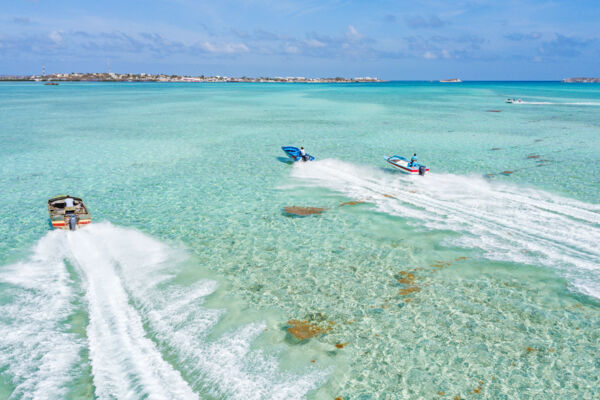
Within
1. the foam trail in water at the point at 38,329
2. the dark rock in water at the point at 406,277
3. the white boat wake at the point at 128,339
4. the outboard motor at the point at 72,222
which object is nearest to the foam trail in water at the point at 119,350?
the white boat wake at the point at 128,339

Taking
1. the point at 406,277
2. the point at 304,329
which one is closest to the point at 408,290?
the point at 406,277

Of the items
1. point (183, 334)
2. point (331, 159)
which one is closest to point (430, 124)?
point (331, 159)

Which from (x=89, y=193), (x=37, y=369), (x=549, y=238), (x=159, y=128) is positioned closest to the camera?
(x=37, y=369)

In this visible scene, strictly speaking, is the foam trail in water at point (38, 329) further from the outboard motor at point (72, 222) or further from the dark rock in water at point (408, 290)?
the dark rock in water at point (408, 290)

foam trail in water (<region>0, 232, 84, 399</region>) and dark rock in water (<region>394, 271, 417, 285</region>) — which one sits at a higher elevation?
dark rock in water (<region>394, 271, 417, 285</region>)

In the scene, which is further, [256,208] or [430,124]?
[430,124]

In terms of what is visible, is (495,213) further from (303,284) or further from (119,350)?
(119,350)

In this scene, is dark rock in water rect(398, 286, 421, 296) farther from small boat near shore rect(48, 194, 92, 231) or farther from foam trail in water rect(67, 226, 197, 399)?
small boat near shore rect(48, 194, 92, 231)

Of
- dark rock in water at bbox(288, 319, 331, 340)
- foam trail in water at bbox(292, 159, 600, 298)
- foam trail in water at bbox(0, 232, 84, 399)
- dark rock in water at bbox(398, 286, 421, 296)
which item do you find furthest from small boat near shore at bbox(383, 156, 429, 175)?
foam trail in water at bbox(0, 232, 84, 399)

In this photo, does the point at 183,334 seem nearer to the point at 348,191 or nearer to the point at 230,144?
the point at 348,191
